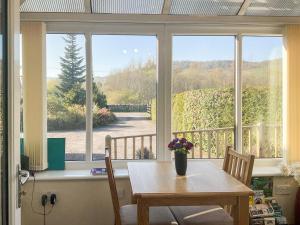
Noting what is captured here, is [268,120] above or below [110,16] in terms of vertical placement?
below

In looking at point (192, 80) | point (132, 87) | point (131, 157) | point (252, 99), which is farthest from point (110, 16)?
point (252, 99)

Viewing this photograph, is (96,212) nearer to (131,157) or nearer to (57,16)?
(131,157)

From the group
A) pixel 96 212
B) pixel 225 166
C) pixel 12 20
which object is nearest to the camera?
pixel 12 20

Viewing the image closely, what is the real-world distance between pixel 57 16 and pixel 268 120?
2374 millimetres

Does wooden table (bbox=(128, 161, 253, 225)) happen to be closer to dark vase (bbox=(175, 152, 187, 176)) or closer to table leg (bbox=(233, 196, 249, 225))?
table leg (bbox=(233, 196, 249, 225))

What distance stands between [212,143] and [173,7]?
143cm

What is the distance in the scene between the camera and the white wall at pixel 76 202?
11.4 ft

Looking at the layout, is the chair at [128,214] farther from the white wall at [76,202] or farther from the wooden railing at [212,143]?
the wooden railing at [212,143]

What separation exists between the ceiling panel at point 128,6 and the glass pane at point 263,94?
108cm

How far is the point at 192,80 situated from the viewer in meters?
3.90

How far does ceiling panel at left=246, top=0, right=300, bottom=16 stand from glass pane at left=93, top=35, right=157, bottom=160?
1021mm

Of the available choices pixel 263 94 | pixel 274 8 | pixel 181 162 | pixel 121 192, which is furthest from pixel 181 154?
pixel 274 8

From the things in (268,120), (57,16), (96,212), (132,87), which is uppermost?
(57,16)

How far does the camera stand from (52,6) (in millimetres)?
3549
